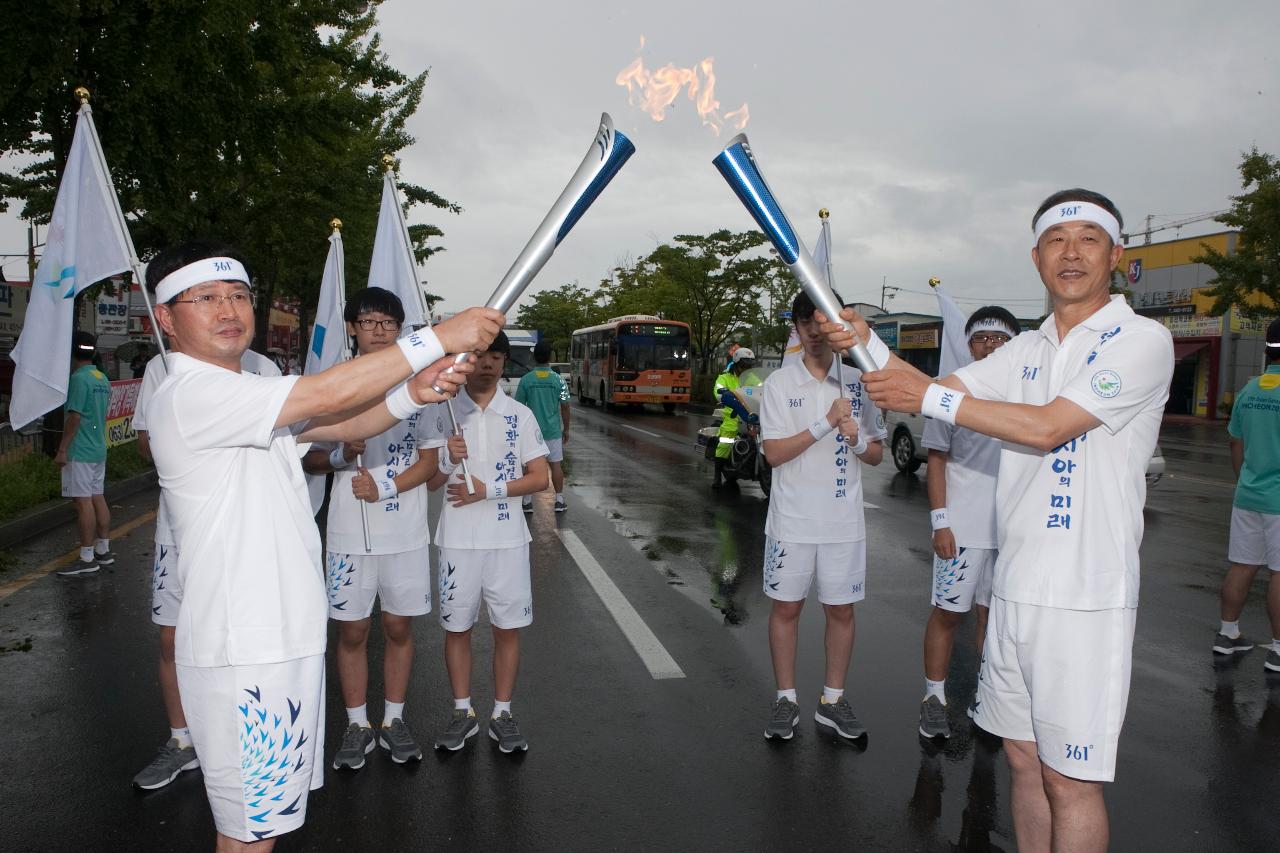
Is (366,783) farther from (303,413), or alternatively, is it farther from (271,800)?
(303,413)

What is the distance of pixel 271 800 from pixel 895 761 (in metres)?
2.80

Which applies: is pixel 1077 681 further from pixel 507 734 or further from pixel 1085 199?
pixel 507 734

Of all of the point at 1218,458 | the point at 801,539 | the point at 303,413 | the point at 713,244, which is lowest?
the point at 1218,458

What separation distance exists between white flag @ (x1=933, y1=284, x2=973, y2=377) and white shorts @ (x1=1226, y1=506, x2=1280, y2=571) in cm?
204

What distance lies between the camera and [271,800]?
2438 mm

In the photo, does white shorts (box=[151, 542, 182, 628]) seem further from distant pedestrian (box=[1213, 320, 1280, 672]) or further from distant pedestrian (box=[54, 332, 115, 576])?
distant pedestrian (box=[1213, 320, 1280, 672])

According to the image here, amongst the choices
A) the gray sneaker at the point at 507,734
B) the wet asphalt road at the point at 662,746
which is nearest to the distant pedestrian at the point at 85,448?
the wet asphalt road at the point at 662,746

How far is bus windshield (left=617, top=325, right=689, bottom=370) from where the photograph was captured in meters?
32.1

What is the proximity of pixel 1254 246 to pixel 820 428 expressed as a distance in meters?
27.3

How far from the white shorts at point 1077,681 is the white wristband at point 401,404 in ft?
6.31

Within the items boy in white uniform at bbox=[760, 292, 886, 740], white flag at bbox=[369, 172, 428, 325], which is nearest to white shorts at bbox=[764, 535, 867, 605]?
boy in white uniform at bbox=[760, 292, 886, 740]

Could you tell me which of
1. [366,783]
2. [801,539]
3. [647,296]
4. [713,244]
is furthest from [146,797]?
[647,296]

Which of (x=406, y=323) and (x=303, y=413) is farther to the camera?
(x=406, y=323)

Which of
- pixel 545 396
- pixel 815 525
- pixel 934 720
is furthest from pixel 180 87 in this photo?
pixel 934 720
